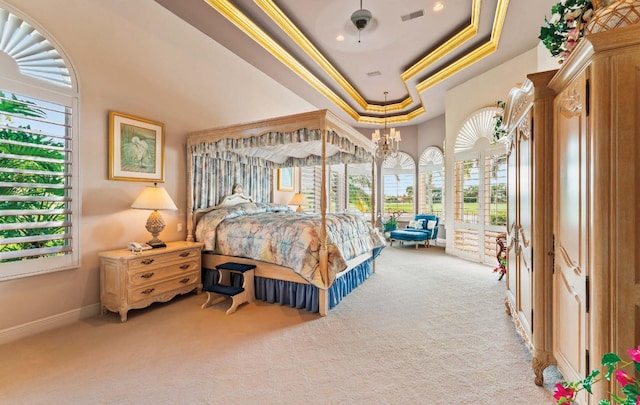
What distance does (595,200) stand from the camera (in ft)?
4.01

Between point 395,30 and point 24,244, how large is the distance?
5.28 m

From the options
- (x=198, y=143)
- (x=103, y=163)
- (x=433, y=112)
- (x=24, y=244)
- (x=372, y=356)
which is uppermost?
(x=433, y=112)

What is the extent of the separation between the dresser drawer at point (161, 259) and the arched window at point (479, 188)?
16.9 feet

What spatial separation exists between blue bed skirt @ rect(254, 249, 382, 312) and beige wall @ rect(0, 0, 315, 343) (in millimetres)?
1548

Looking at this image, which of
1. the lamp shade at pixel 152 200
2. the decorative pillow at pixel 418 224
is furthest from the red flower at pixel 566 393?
A: the decorative pillow at pixel 418 224

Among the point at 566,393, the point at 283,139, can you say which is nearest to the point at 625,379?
the point at 566,393

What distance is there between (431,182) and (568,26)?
6626mm

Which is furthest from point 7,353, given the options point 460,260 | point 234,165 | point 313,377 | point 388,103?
point 388,103

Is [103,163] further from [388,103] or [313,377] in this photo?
[388,103]

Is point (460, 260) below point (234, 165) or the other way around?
below

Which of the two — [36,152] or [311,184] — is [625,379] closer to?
[36,152]

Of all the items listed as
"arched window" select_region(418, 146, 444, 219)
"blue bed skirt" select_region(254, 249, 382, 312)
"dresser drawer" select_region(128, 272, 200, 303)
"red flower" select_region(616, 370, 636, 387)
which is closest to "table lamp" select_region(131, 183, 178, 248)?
"dresser drawer" select_region(128, 272, 200, 303)

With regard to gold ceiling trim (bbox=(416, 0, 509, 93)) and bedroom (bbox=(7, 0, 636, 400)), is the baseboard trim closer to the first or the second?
bedroom (bbox=(7, 0, 636, 400))

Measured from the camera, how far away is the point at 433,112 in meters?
7.52
